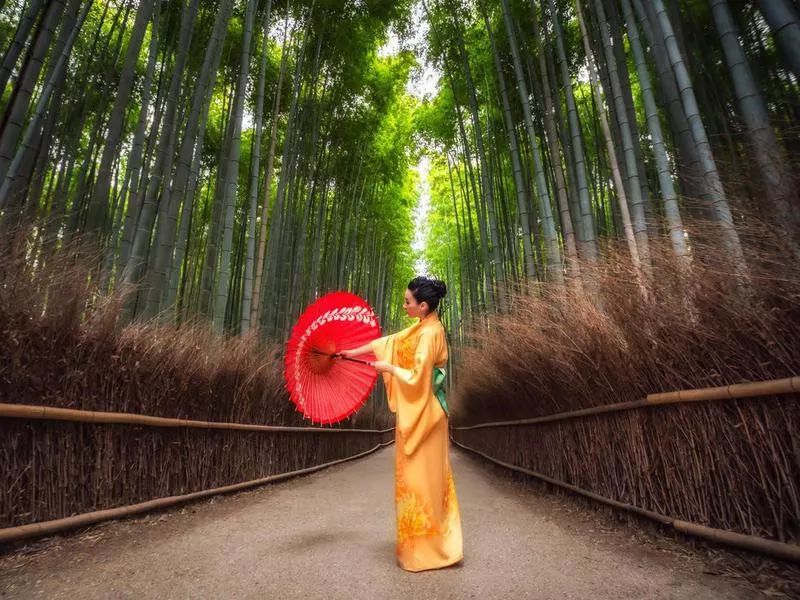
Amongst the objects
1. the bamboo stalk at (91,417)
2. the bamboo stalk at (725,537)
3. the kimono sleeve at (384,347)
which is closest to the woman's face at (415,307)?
the kimono sleeve at (384,347)

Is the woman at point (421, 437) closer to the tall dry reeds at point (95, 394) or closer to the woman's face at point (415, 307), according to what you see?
the woman's face at point (415, 307)

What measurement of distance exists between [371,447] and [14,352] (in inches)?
323

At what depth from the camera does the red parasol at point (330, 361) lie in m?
2.20

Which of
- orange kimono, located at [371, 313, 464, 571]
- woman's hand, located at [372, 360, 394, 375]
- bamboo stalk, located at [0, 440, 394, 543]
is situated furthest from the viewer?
woman's hand, located at [372, 360, 394, 375]

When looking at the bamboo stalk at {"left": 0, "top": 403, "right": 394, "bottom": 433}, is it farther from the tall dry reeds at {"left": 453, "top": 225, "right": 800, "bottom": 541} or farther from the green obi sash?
the tall dry reeds at {"left": 453, "top": 225, "right": 800, "bottom": 541}

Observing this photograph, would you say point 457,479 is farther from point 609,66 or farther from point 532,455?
point 609,66

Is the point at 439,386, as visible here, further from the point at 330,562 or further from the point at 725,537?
the point at 725,537

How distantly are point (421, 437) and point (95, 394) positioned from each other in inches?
64.9

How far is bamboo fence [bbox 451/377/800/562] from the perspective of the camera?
1.48 metres

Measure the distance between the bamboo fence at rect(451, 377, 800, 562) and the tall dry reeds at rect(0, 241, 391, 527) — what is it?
2.53 m

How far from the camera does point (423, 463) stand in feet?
6.40

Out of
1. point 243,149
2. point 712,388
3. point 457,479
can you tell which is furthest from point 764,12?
point 243,149

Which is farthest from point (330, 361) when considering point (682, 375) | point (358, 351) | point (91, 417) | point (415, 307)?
point (682, 375)

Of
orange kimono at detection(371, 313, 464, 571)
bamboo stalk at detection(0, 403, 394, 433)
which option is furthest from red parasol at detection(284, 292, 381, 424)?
bamboo stalk at detection(0, 403, 394, 433)
